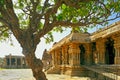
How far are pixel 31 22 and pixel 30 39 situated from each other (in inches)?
37.0

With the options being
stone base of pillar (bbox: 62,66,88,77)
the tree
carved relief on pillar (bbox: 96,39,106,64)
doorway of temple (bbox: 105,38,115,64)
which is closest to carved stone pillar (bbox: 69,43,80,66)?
stone base of pillar (bbox: 62,66,88,77)

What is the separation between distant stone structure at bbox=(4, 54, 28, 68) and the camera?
252 ft

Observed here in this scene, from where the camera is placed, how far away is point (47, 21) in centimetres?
1140

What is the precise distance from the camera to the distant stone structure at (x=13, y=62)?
3030 inches

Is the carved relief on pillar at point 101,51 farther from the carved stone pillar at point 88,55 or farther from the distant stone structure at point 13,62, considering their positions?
the distant stone structure at point 13,62

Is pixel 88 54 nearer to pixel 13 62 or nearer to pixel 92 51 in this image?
pixel 92 51

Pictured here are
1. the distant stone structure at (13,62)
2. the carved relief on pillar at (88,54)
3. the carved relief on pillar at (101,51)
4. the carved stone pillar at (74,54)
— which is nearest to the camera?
the carved relief on pillar at (101,51)

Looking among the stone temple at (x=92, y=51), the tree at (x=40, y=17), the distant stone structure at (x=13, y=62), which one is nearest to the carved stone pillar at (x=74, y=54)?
the stone temple at (x=92, y=51)

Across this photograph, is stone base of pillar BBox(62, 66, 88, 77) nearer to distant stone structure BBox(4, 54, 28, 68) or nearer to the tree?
the tree

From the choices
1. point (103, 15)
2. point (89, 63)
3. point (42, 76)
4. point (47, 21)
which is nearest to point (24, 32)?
point (47, 21)

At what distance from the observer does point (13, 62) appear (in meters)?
79.6

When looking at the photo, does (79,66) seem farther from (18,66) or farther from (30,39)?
(18,66)

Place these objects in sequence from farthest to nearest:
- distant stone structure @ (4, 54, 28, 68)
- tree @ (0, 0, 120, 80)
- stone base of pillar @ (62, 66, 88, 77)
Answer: distant stone structure @ (4, 54, 28, 68) < stone base of pillar @ (62, 66, 88, 77) < tree @ (0, 0, 120, 80)

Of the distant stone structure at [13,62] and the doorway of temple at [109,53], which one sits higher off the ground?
the doorway of temple at [109,53]
